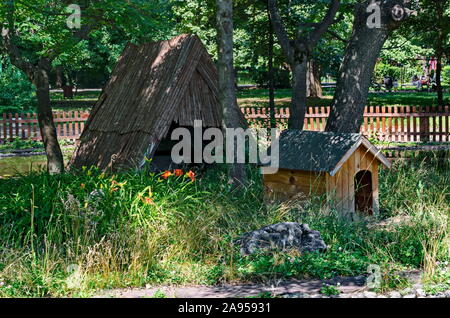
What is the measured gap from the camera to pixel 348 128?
13.1m

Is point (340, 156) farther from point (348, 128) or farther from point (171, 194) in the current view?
point (348, 128)

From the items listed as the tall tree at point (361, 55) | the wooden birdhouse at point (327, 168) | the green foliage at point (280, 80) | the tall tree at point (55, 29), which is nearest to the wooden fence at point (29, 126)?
the tall tree at point (55, 29)

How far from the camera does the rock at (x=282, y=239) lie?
333 inches

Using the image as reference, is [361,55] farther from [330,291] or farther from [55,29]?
[330,291]

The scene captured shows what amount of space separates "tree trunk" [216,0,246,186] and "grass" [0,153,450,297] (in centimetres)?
63

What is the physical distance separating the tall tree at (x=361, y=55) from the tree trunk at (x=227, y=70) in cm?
251

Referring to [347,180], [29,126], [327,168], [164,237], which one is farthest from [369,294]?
[29,126]

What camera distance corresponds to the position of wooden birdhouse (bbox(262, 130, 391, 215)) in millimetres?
10055

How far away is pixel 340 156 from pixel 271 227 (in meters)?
1.83

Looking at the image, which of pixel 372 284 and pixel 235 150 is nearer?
pixel 372 284

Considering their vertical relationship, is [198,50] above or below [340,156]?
above

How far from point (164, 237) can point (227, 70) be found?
12.1 ft

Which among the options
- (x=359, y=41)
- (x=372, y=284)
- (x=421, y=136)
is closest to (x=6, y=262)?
(x=372, y=284)

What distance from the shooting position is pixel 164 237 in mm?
8578
